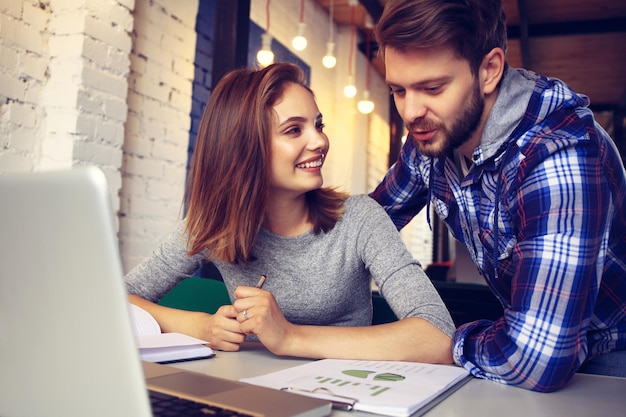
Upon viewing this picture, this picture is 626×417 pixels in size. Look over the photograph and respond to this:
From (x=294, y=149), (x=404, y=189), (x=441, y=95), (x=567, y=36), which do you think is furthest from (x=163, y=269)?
(x=567, y=36)

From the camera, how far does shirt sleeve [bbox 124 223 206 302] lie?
1.52 metres

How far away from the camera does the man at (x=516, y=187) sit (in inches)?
36.1

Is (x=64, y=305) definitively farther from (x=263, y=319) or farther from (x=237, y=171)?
(x=237, y=171)

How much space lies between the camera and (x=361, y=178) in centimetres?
564

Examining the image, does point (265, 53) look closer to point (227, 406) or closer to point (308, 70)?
point (308, 70)

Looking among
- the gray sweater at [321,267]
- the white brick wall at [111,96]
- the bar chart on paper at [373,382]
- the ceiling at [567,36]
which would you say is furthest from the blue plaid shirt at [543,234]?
the ceiling at [567,36]

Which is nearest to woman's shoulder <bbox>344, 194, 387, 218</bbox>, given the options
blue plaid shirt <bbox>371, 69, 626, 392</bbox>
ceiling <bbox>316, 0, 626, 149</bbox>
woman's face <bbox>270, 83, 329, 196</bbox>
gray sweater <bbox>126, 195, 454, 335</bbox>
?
gray sweater <bbox>126, 195, 454, 335</bbox>

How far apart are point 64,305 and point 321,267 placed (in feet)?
3.31

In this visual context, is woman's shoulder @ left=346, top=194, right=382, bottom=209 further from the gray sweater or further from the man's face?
the man's face

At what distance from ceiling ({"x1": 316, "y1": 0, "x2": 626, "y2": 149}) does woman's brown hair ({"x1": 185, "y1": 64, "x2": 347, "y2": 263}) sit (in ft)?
9.43

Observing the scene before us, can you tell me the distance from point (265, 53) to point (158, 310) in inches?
85.6

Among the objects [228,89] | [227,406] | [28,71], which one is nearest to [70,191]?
[227,406]

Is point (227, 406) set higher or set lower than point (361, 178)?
lower

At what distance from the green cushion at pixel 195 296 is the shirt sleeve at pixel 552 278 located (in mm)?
931
